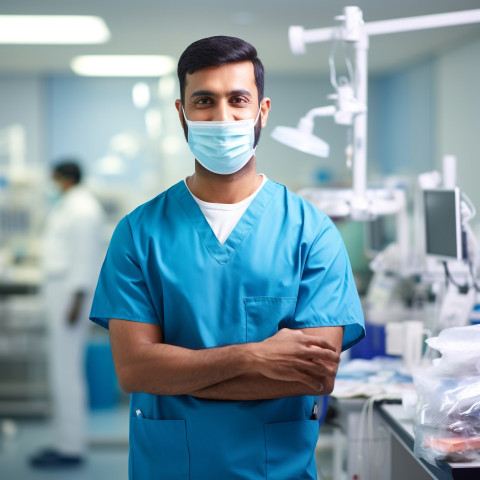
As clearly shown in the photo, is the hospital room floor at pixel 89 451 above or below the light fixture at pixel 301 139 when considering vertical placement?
below

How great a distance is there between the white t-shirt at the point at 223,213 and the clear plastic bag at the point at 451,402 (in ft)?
1.83

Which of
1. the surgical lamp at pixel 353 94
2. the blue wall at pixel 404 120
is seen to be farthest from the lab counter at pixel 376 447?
the blue wall at pixel 404 120

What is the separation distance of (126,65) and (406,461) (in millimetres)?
3455

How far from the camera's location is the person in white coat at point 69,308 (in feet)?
11.7

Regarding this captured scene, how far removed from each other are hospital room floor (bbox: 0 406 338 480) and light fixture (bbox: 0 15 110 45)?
236 cm

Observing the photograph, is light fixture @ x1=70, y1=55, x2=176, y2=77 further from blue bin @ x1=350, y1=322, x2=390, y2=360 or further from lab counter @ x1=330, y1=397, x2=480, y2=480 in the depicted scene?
lab counter @ x1=330, y1=397, x2=480, y2=480

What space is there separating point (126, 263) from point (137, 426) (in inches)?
13.5

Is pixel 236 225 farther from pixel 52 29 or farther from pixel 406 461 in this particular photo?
pixel 52 29

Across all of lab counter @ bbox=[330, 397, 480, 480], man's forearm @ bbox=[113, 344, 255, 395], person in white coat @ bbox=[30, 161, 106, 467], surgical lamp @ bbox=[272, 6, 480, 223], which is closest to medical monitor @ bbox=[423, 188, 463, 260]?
surgical lamp @ bbox=[272, 6, 480, 223]

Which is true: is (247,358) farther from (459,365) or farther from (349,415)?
(349,415)

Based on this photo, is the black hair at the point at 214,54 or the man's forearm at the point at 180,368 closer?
the man's forearm at the point at 180,368

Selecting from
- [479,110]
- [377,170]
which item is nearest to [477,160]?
[479,110]

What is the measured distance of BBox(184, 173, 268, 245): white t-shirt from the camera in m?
1.48

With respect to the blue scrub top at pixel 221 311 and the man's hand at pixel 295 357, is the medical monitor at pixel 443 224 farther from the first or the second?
the man's hand at pixel 295 357
